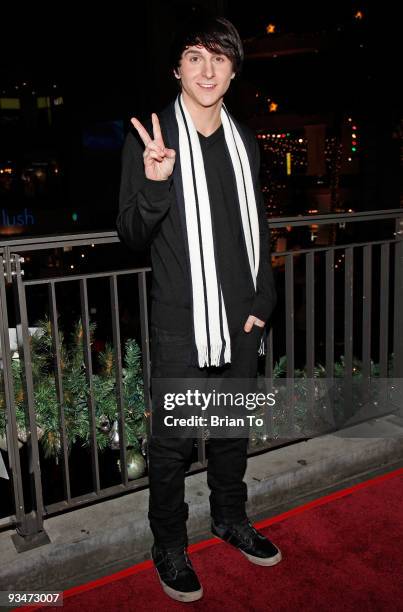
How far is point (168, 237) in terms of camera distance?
6.84 feet

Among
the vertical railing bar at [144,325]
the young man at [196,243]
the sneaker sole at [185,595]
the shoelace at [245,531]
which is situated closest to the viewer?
the young man at [196,243]

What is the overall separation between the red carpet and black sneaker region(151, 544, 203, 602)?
0.11 ft

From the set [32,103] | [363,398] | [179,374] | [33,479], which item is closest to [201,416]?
[179,374]

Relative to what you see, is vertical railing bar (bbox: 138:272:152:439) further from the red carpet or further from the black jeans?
the red carpet

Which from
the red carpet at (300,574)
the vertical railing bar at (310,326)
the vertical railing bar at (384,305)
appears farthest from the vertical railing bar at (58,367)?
the vertical railing bar at (384,305)

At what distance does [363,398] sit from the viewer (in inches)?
138

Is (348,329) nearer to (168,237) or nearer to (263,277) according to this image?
(263,277)

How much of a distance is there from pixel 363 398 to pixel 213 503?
1366mm

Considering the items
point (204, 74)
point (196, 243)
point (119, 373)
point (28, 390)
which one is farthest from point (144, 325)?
point (204, 74)

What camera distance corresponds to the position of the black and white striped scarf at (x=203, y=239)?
2.05 metres

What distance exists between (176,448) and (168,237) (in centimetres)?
74

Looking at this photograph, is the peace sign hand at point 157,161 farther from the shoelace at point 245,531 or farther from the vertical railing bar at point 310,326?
the shoelace at point 245,531

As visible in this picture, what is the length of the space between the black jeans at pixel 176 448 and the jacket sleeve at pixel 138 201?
365 millimetres

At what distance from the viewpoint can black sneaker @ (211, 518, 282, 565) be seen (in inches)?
93.5
